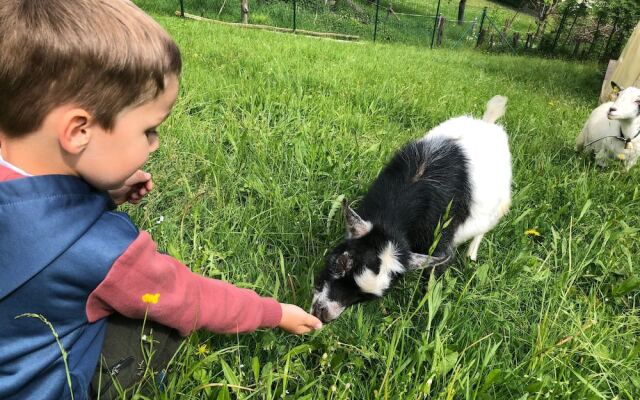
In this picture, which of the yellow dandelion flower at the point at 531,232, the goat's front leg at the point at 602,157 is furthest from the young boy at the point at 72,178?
the goat's front leg at the point at 602,157

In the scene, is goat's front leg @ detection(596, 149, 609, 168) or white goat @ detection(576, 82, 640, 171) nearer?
goat's front leg @ detection(596, 149, 609, 168)

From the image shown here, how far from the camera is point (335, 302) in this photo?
2.07 metres

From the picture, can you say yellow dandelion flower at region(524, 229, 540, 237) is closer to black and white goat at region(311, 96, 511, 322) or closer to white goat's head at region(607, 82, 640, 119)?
black and white goat at region(311, 96, 511, 322)

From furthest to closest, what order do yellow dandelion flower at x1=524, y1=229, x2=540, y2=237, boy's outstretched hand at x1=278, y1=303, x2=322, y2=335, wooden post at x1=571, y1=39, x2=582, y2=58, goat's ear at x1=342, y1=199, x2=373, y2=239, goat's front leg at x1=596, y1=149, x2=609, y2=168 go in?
wooden post at x1=571, y1=39, x2=582, y2=58
goat's front leg at x1=596, y1=149, x2=609, y2=168
yellow dandelion flower at x1=524, y1=229, x2=540, y2=237
goat's ear at x1=342, y1=199, x2=373, y2=239
boy's outstretched hand at x1=278, y1=303, x2=322, y2=335

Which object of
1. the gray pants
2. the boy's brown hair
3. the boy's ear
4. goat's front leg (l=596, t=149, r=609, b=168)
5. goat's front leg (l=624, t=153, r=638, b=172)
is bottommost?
goat's front leg (l=624, t=153, r=638, b=172)

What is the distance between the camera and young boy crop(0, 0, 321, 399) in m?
1.06

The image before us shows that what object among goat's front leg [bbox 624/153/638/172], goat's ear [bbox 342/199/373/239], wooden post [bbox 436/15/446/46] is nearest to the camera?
goat's ear [bbox 342/199/373/239]

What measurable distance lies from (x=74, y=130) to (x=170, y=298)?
1.68 feet

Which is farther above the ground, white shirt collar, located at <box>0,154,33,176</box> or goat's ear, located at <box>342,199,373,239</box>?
white shirt collar, located at <box>0,154,33,176</box>

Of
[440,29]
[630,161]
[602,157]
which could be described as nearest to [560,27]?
[440,29]

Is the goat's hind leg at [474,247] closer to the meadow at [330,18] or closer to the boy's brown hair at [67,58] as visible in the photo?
the boy's brown hair at [67,58]

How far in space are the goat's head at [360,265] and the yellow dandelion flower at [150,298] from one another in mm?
911

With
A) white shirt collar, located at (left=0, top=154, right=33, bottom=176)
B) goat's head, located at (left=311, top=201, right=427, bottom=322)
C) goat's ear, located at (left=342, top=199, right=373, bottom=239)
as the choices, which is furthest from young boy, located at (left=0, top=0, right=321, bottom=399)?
goat's ear, located at (left=342, top=199, right=373, bottom=239)

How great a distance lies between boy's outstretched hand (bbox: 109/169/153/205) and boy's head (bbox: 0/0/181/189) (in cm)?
53
